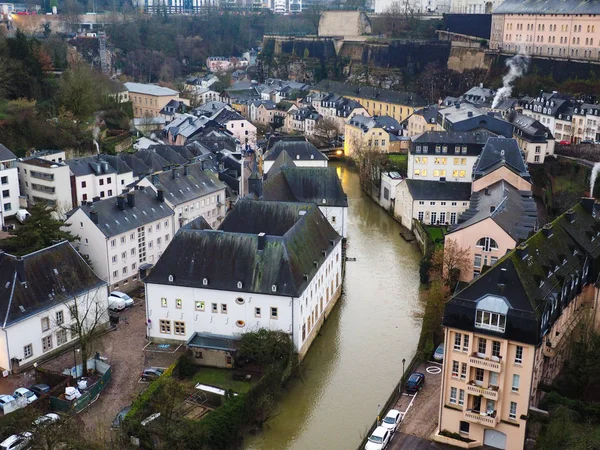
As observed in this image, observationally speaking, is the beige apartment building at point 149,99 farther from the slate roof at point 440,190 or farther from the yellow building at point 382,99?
the slate roof at point 440,190

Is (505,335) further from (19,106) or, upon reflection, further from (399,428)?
(19,106)

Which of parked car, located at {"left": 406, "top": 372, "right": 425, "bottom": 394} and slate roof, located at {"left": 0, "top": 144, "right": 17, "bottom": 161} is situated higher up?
slate roof, located at {"left": 0, "top": 144, "right": 17, "bottom": 161}

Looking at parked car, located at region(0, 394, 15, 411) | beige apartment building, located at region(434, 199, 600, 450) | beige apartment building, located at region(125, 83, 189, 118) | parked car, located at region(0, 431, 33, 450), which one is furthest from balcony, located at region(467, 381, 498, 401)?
beige apartment building, located at region(125, 83, 189, 118)

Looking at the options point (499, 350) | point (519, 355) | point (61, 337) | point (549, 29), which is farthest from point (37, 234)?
point (549, 29)

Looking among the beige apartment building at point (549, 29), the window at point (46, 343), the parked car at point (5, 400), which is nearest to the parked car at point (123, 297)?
the window at point (46, 343)

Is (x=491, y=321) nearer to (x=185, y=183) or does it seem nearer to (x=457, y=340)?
(x=457, y=340)

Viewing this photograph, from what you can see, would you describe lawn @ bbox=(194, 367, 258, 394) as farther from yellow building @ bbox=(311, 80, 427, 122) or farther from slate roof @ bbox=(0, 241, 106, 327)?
yellow building @ bbox=(311, 80, 427, 122)

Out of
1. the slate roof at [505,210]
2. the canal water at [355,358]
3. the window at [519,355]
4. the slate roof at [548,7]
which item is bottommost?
the canal water at [355,358]
